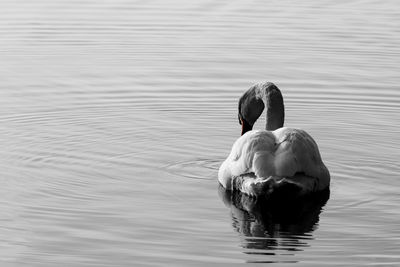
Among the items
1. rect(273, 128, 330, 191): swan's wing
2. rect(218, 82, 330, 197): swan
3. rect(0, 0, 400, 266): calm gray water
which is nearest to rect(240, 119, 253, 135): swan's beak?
rect(0, 0, 400, 266): calm gray water

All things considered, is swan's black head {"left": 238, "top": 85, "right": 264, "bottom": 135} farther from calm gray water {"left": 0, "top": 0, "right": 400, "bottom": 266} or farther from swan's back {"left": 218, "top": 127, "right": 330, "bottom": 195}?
swan's back {"left": 218, "top": 127, "right": 330, "bottom": 195}

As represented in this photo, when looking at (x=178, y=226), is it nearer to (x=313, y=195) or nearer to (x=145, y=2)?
(x=313, y=195)

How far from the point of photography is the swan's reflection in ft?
38.9

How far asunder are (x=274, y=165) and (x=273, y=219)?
2.05ft

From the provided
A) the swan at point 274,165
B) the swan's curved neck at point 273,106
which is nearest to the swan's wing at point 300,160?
the swan at point 274,165

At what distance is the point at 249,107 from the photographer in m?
15.9

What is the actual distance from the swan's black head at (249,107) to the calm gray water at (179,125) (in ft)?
1.60

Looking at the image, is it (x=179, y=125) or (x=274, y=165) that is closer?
(x=274, y=165)

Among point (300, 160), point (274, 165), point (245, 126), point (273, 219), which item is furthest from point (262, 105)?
point (273, 219)

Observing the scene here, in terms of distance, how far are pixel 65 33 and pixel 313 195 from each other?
1166 centimetres

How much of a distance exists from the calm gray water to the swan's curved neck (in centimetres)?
72

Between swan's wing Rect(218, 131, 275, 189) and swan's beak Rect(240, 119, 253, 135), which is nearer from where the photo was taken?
swan's wing Rect(218, 131, 275, 189)

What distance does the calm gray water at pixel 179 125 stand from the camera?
11.8 m

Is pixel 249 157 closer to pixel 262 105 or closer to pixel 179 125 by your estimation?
pixel 262 105
